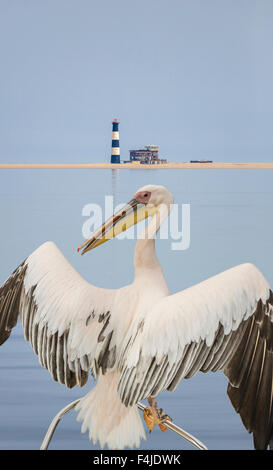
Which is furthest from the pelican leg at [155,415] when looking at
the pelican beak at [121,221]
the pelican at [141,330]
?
the pelican beak at [121,221]

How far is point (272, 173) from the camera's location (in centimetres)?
468

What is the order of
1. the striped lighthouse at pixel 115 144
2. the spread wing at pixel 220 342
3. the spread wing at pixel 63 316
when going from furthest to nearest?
1. the striped lighthouse at pixel 115 144
2. the spread wing at pixel 63 316
3. the spread wing at pixel 220 342

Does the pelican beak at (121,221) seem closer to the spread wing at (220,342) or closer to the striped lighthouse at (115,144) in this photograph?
the spread wing at (220,342)

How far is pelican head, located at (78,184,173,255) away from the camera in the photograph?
196cm

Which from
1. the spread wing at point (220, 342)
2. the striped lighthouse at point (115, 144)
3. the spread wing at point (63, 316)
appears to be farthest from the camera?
the striped lighthouse at point (115, 144)

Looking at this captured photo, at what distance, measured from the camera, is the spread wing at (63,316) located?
1.92m

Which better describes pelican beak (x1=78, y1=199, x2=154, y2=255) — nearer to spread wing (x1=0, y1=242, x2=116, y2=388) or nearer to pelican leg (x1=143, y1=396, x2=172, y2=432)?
spread wing (x1=0, y1=242, x2=116, y2=388)

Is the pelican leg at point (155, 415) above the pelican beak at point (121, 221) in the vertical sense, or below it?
below

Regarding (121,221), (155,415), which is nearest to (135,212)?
(121,221)

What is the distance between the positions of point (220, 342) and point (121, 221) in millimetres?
408

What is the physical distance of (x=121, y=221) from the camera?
198 centimetres

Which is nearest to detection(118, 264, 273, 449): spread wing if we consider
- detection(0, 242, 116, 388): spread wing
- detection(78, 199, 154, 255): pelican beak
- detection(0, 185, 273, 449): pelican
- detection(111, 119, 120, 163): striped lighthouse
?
detection(0, 185, 273, 449): pelican

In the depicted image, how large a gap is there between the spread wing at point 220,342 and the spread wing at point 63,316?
0.38ft
